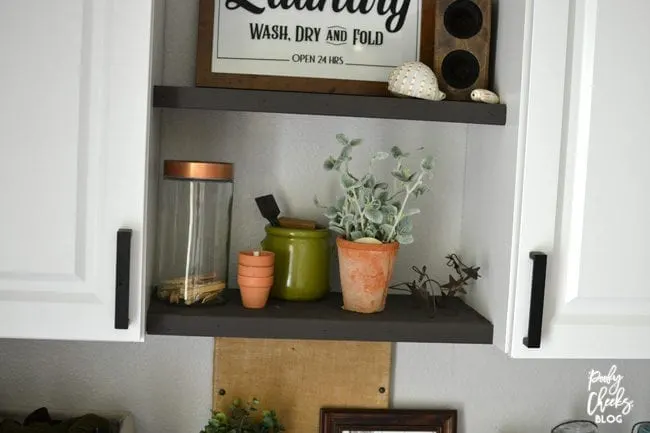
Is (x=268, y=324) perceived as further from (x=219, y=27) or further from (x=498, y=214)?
(x=219, y=27)

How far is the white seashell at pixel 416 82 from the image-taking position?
1.39 meters

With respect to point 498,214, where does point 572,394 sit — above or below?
below

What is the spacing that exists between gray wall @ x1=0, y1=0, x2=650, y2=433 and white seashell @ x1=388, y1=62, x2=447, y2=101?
203 millimetres

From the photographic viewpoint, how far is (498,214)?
1.41 metres

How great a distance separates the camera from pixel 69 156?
1.25 m

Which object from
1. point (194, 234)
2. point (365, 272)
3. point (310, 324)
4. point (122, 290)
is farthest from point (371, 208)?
point (122, 290)

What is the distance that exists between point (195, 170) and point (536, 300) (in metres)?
0.62

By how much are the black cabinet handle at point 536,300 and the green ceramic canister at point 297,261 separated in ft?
1.30

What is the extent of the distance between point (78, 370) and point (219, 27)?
743mm

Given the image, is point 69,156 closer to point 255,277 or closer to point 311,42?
point 255,277

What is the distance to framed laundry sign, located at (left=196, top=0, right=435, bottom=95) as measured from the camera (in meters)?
1.51

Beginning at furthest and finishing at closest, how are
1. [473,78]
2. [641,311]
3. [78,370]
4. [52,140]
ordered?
[78,370]
[473,78]
[641,311]
[52,140]

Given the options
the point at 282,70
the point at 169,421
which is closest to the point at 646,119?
the point at 282,70

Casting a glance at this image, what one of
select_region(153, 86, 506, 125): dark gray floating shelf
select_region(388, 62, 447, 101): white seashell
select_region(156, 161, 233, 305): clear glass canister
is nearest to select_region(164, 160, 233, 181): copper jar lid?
select_region(156, 161, 233, 305): clear glass canister
